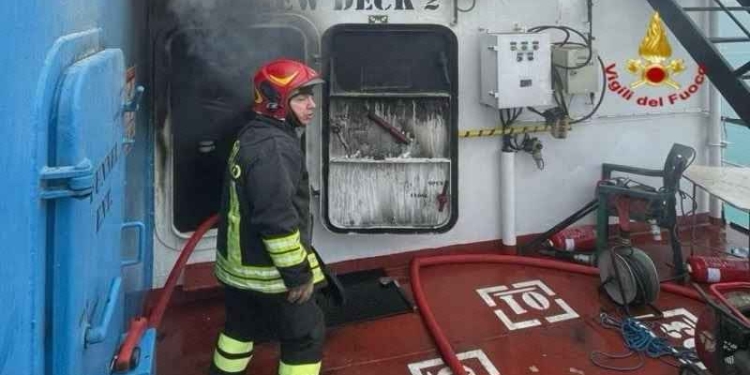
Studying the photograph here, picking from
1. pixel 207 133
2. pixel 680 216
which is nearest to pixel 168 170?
pixel 207 133

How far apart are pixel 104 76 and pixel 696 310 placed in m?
4.39

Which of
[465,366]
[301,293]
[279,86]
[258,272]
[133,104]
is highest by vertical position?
[279,86]

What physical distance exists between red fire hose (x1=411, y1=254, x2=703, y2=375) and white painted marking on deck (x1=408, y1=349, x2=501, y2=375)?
53 mm

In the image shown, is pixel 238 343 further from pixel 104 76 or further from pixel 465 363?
pixel 104 76

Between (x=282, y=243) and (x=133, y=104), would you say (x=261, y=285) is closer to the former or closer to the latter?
(x=282, y=243)

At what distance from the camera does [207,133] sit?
4500 millimetres

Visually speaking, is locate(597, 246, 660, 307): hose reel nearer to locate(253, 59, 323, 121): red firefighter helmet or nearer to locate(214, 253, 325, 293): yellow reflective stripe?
locate(214, 253, 325, 293): yellow reflective stripe

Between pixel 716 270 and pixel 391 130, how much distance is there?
2903 millimetres

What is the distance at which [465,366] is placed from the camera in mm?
3750

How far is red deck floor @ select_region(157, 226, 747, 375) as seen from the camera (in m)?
3.77

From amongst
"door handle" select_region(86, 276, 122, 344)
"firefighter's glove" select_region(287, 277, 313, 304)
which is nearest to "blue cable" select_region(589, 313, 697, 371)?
"firefighter's glove" select_region(287, 277, 313, 304)

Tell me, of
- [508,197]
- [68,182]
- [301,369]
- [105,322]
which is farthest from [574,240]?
[68,182]

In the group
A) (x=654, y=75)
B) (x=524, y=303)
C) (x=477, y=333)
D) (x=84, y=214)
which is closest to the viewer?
(x=84, y=214)

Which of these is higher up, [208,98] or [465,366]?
[208,98]
